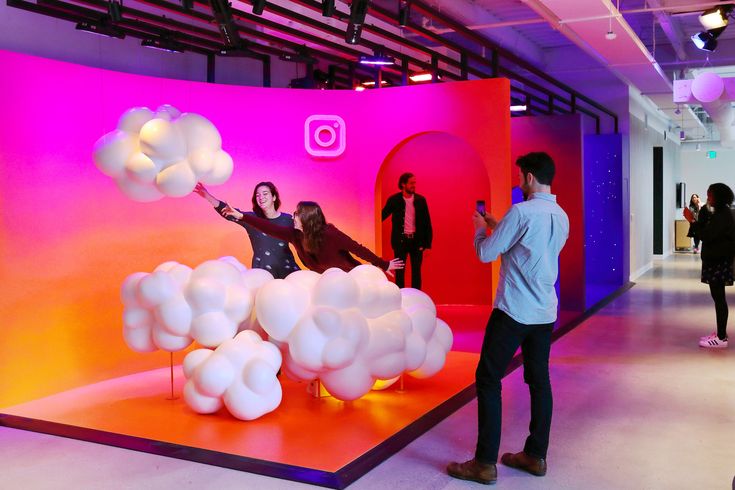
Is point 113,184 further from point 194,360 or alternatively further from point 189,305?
point 194,360

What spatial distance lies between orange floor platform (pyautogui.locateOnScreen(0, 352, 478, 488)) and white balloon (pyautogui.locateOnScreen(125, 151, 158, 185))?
162 centimetres

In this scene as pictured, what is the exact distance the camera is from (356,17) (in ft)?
19.7

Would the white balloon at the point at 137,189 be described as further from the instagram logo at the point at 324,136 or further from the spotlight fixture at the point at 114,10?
the instagram logo at the point at 324,136

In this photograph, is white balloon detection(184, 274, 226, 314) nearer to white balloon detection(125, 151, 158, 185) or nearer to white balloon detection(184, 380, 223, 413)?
white balloon detection(184, 380, 223, 413)

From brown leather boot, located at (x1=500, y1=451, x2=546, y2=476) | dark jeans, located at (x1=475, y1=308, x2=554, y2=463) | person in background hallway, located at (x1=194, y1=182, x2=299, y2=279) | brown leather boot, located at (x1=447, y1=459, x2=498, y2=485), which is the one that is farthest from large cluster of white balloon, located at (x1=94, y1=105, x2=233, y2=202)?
brown leather boot, located at (x1=500, y1=451, x2=546, y2=476)

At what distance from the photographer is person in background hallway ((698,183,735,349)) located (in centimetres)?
733

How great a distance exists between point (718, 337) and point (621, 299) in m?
3.69

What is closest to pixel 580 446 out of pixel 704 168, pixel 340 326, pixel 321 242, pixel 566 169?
pixel 340 326

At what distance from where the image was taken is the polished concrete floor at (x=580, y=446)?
13.4ft

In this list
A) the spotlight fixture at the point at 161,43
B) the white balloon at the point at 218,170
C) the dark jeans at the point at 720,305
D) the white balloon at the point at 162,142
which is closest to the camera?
the white balloon at the point at 162,142

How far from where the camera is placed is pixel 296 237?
623cm

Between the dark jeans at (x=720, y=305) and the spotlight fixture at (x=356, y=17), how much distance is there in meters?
4.23

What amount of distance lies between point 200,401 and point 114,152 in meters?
1.75

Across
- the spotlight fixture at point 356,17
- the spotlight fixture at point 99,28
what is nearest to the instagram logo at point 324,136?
the spotlight fixture at point 356,17
